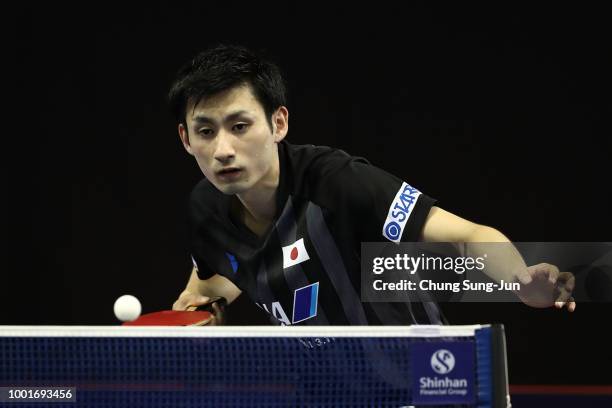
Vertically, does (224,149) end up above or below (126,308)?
above

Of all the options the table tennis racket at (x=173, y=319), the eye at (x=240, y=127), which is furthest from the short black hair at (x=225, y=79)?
the table tennis racket at (x=173, y=319)

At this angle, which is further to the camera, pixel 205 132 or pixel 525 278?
pixel 205 132

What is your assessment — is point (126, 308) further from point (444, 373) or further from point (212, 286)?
point (212, 286)

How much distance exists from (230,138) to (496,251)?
77 centimetres

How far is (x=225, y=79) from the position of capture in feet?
8.40

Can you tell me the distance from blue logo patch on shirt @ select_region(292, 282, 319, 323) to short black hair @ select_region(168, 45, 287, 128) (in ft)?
1.63

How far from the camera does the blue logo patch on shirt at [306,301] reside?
2684 millimetres

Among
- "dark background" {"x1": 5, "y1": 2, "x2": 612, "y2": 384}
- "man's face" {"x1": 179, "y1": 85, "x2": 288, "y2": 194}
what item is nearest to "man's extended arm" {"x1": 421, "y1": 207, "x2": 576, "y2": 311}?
"man's face" {"x1": 179, "y1": 85, "x2": 288, "y2": 194}

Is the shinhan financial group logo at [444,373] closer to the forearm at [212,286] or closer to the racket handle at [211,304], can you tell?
the racket handle at [211,304]

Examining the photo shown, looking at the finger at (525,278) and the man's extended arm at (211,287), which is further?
the man's extended arm at (211,287)

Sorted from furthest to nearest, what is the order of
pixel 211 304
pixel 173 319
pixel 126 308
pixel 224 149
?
pixel 211 304 → pixel 224 149 → pixel 173 319 → pixel 126 308

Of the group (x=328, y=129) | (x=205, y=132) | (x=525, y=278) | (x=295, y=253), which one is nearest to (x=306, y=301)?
(x=295, y=253)

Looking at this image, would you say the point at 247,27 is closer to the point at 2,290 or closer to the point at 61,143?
the point at 61,143

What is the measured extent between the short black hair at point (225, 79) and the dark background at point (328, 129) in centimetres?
153
